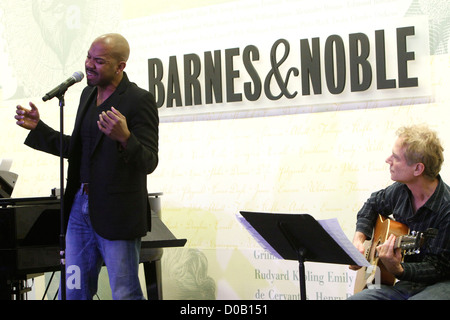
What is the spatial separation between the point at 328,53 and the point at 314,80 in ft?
0.64

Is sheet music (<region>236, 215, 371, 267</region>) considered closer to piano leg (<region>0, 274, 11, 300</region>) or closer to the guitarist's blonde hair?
the guitarist's blonde hair

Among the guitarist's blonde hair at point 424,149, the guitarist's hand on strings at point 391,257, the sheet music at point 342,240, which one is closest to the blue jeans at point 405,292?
the guitarist's hand on strings at point 391,257

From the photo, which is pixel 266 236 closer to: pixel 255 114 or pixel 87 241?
pixel 87 241

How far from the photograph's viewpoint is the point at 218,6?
15.7ft

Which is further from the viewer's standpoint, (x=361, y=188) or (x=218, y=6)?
(x=218, y=6)

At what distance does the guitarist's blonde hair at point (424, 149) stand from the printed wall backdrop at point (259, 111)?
1104mm

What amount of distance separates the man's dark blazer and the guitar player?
1009 millimetres

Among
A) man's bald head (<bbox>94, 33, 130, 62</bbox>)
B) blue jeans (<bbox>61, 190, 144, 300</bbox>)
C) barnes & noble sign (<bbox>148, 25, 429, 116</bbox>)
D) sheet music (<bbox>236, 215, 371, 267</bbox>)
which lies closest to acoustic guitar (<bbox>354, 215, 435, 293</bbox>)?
sheet music (<bbox>236, 215, 371, 267</bbox>)

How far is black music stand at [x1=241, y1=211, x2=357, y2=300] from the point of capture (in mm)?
2730

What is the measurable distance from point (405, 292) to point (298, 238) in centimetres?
54

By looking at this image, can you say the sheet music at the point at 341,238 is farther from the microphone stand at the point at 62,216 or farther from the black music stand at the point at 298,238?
the microphone stand at the point at 62,216
